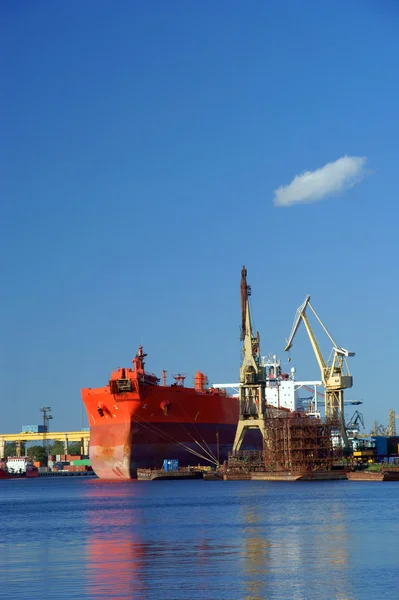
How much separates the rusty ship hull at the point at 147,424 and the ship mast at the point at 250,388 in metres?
5.40

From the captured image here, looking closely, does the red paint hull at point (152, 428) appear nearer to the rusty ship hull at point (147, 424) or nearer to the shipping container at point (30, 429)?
the rusty ship hull at point (147, 424)

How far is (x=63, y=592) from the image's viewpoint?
845 inches

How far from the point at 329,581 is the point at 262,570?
212 cm

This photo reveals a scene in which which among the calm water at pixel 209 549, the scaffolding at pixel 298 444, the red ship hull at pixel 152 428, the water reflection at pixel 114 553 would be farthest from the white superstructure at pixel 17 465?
the water reflection at pixel 114 553

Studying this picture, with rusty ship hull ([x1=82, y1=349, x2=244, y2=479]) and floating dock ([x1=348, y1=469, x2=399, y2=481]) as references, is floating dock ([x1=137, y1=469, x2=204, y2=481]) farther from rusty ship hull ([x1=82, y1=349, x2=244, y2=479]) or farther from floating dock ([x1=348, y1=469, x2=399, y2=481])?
floating dock ([x1=348, y1=469, x2=399, y2=481])

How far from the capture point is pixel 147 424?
7725 cm

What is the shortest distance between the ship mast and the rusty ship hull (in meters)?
5.40

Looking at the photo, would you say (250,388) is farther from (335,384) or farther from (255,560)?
(255,560)

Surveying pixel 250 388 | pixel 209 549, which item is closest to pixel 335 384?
pixel 250 388

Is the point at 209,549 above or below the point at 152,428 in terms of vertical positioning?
below

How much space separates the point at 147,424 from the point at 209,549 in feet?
162

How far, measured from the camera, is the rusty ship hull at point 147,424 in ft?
253

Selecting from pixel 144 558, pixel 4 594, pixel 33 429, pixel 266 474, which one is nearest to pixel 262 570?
pixel 144 558

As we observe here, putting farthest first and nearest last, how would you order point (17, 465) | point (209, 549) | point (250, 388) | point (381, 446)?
point (17, 465)
point (381, 446)
point (250, 388)
point (209, 549)
